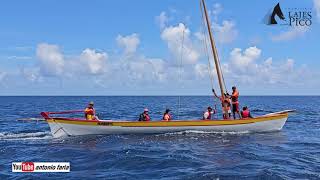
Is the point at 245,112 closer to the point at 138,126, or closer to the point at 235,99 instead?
the point at 235,99

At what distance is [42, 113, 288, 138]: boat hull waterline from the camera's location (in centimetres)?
2769

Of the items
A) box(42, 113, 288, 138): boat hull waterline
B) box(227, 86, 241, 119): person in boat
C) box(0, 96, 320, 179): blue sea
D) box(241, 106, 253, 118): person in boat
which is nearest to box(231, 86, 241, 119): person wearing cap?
box(227, 86, 241, 119): person in boat

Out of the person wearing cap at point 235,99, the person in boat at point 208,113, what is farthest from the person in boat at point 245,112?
the person in boat at point 208,113

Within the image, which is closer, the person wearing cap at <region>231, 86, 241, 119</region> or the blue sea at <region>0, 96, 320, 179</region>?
the blue sea at <region>0, 96, 320, 179</region>

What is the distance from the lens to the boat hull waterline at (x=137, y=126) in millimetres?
27688

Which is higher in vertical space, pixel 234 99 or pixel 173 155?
pixel 234 99

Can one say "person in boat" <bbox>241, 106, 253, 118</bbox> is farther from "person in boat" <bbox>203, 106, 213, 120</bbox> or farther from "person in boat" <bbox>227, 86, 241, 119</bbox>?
"person in boat" <bbox>203, 106, 213, 120</bbox>

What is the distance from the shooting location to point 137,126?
27.8 metres

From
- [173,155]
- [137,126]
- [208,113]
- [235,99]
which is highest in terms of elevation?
[235,99]

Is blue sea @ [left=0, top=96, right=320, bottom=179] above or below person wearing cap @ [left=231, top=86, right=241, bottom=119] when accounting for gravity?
below

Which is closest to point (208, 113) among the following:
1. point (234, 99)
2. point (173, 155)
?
point (234, 99)

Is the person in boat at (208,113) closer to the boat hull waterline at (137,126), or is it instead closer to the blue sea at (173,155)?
the boat hull waterline at (137,126)

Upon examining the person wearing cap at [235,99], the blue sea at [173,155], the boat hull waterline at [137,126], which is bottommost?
the blue sea at [173,155]

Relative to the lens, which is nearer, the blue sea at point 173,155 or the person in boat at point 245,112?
the blue sea at point 173,155
